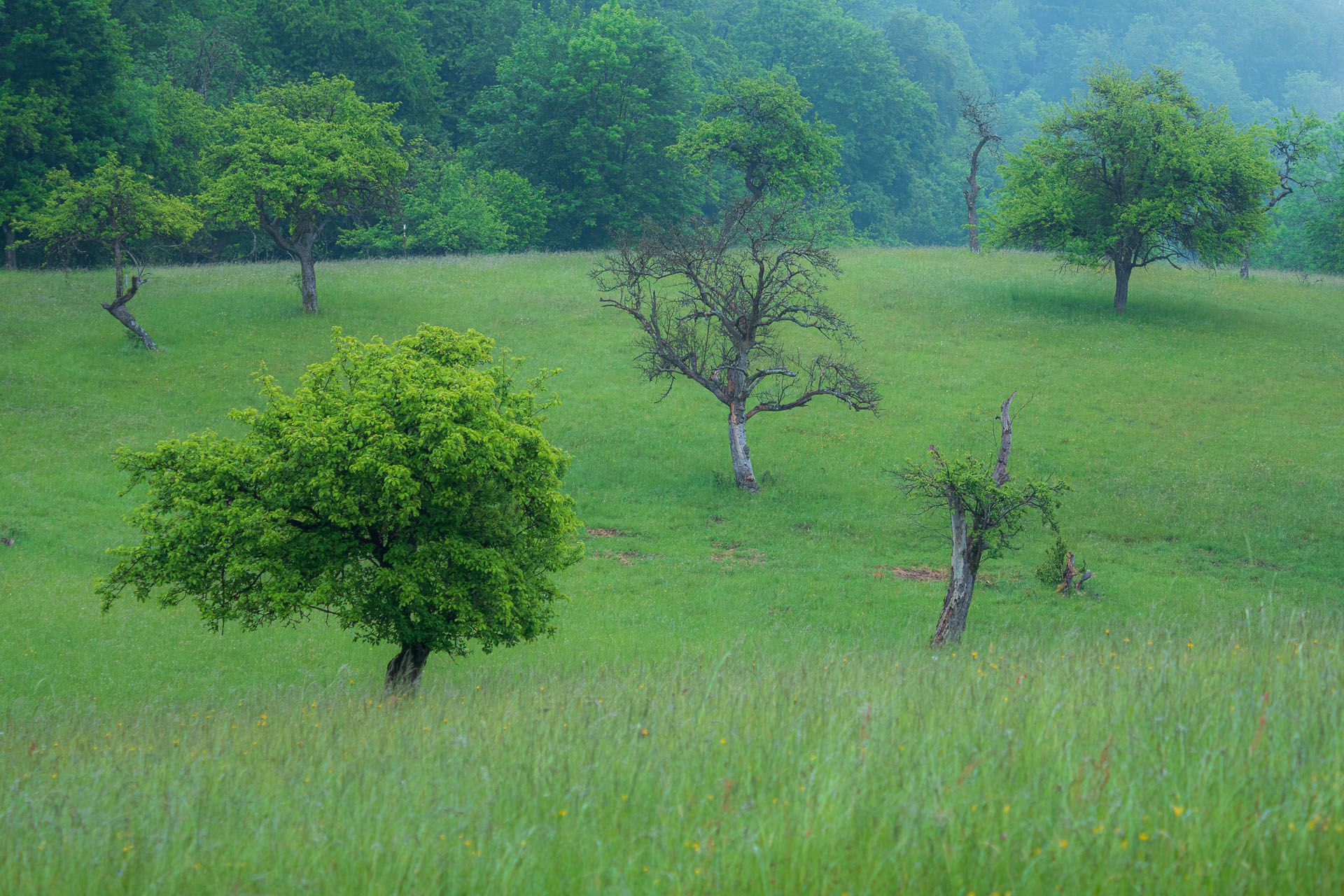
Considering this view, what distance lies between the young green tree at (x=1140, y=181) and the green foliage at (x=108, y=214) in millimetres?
37633

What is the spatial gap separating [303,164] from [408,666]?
2913 cm

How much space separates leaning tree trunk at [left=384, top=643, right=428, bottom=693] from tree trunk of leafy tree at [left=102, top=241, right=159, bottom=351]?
1012 inches

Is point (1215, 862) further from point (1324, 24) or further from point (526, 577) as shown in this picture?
point (1324, 24)

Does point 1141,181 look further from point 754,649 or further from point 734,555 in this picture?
point 754,649

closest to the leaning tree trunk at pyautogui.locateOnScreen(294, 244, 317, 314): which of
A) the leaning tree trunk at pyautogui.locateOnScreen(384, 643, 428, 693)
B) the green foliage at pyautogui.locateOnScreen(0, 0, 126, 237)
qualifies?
the green foliage at pyautogui.locateOnScreen(0, 0, 126, 237)

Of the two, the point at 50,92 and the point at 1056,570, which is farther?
the point at 50,92

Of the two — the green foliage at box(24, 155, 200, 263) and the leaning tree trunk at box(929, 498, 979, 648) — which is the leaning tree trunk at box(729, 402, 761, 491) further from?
the green foliage at box(24, 155, 200, 263)

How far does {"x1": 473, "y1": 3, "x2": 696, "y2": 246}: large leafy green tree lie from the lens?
6344 centimetres

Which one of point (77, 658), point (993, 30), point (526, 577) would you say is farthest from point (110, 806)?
point (993, 30)

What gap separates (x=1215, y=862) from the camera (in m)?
3.44

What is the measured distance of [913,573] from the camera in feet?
73.9

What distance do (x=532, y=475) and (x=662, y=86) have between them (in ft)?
191

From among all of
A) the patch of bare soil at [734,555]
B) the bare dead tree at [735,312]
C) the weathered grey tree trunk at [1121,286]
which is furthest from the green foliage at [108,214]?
the weathered grey tree trunk at [1121,286]

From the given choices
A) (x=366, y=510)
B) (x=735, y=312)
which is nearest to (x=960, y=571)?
(x=366, y=510)
